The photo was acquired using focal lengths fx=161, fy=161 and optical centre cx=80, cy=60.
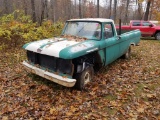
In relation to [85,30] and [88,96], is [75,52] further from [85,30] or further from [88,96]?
[85,30]

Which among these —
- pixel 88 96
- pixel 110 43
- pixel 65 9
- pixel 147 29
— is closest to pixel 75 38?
pixel 110 43

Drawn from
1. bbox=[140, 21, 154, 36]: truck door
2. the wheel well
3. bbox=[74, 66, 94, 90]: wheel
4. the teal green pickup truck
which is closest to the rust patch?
the teal green pickup truck

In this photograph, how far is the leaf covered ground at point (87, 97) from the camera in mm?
3539

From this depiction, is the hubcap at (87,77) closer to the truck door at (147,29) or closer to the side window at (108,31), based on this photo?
the side window at (108,31)

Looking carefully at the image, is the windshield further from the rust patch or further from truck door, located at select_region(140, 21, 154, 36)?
truck door, located at select_region(140, 21, 154, 36)

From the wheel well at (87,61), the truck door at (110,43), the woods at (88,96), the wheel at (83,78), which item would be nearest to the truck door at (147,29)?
the woods at (88,96)

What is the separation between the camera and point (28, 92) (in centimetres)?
444

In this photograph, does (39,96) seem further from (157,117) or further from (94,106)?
(157,117)

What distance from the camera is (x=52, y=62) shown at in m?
4.32

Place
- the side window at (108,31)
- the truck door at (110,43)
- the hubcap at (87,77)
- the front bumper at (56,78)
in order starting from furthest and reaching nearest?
the side window at (108,31) < the truck door at (110,43) < the hubcap at (87,77) < the front bumper at (56,78)

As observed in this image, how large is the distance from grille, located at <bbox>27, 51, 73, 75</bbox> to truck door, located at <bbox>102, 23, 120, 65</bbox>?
1689mm

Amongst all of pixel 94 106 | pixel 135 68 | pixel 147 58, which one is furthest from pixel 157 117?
pixel 147 58

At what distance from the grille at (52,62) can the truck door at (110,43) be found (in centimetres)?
169

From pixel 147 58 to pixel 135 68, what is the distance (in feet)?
6.07
